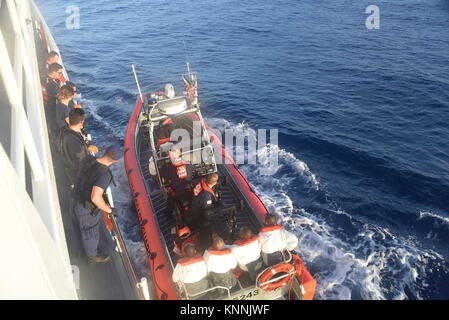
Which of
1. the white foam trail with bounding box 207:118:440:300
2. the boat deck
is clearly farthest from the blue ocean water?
the boat deck

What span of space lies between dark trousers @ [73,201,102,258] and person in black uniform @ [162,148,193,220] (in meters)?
2.32

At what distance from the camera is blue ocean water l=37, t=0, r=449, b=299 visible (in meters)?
7.31

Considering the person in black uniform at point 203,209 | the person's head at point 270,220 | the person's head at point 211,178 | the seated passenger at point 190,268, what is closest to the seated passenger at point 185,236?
the person in black uniform at point 203,209

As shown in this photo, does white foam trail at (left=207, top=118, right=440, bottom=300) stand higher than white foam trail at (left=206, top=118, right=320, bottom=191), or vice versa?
white foam trail at (left=206, top=118, right=320, bottom=191)

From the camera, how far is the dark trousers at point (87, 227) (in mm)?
3660

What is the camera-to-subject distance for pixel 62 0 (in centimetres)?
3506

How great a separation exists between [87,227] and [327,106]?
39.0 ft

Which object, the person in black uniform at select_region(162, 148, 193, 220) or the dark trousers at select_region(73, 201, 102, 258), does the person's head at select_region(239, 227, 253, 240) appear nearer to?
the person in black uniform at select_region(162, 148, 193, 220)

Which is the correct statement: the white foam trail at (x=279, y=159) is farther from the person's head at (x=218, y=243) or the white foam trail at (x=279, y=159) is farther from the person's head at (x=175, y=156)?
the person's head at (x=218, y=243)

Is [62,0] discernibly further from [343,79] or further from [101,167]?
[101,167]

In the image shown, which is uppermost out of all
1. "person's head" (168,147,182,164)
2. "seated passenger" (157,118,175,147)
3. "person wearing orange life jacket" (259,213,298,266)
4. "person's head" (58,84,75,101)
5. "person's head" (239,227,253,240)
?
"person's head" (58,84,75,101)

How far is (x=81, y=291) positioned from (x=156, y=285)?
2172mm

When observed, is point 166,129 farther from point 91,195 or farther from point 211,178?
point 91,195

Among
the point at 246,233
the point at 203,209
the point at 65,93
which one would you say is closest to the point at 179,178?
the point at 203,209
